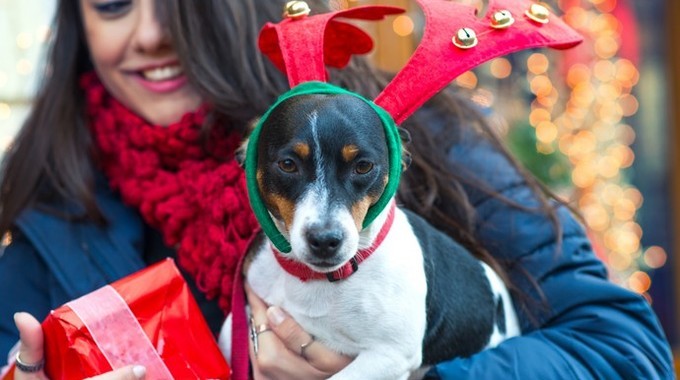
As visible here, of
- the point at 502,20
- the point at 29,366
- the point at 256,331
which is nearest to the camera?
the point at 502,20

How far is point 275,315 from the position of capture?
53.9 inches

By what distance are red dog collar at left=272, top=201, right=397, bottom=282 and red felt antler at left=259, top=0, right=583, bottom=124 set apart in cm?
18

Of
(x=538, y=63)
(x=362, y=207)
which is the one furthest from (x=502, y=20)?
(x=538, y=63)

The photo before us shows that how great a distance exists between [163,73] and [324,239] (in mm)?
793

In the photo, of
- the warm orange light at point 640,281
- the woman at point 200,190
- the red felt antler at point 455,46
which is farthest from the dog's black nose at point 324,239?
the warm orange light at point 640,281

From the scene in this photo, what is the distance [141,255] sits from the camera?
1783 millimetres

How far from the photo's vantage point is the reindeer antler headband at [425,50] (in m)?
1.20

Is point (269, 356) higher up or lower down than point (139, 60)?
lower down

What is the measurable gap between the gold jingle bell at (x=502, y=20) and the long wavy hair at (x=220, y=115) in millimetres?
451

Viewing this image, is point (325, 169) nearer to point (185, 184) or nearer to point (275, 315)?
point (275, 315)

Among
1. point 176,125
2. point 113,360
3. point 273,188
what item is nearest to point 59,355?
point 113,360

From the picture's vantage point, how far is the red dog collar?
127 cm

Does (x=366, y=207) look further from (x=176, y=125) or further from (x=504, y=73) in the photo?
(x=504, y=73)

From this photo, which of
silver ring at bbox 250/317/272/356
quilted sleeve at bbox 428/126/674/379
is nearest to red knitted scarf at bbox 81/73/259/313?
silver ring at bbox 250/317/272/356
